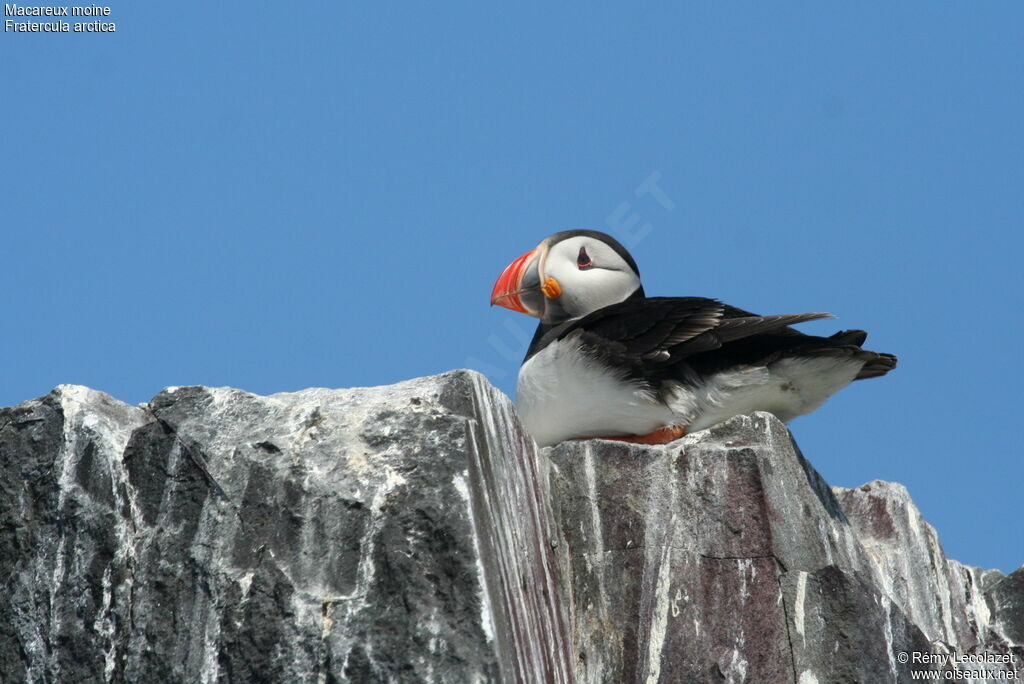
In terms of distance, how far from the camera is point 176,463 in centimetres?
458

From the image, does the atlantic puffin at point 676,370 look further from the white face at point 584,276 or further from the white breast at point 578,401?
the white face at point 584,276

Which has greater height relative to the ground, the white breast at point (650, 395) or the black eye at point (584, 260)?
the black eye at point (584, 260)

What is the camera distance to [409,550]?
4148mm

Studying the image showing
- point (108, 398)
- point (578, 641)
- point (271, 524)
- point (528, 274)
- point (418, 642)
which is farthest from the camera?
point (528, 274)

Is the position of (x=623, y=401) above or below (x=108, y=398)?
above

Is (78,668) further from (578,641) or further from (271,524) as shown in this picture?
(578,641)

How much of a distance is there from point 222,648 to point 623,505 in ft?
6.17

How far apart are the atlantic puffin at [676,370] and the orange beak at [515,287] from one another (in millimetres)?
1123

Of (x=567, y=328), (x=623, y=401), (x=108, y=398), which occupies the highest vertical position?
(x=567, y=328)

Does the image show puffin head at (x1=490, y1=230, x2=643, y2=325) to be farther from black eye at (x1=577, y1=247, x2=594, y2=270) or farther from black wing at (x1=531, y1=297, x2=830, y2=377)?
black wing at (x1=531, y1=297, x2=830, y2=377)

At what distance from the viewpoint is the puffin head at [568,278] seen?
7492 mm

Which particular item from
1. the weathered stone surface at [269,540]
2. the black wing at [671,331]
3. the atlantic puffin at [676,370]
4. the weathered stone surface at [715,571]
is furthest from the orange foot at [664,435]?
the weathered stone surface at [269,540]

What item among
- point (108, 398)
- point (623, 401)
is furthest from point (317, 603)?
point (623, 401)

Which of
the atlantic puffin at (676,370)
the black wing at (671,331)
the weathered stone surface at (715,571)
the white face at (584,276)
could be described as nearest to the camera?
the weathered stone surface at (715,571)
